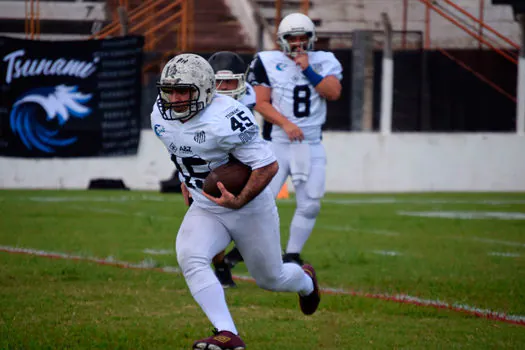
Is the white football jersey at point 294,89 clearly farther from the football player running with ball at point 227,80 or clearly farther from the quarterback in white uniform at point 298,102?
the football player running with ball at point 227,80

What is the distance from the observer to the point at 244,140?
4.93 m

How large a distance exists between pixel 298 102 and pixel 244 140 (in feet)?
10.8

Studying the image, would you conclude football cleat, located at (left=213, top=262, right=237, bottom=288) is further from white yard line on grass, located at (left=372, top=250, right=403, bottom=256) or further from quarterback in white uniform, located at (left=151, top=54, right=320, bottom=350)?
white yard line on grass, located at (left=372, top=250, right=403, bottom=256)

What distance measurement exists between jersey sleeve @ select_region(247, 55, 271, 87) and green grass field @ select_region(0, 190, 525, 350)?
1.46 m

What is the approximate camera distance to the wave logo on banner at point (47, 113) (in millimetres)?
15953

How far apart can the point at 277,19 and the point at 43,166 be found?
593 centimetres

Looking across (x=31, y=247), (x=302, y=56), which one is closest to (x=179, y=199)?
(x=31, y=247)

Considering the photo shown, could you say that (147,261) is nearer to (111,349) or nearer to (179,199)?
(111,349)

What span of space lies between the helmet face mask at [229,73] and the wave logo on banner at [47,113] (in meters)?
9.31

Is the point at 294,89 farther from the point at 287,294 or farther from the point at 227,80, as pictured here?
the point at 287,294

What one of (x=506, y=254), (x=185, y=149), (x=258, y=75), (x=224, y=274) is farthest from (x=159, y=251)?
(x=185, y=149)

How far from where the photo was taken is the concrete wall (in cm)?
1590

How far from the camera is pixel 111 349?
4.92 m

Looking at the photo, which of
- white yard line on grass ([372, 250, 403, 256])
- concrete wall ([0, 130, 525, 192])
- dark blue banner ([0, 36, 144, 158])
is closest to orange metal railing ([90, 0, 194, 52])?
dark blue banner ([0, 36, 144, 158])
